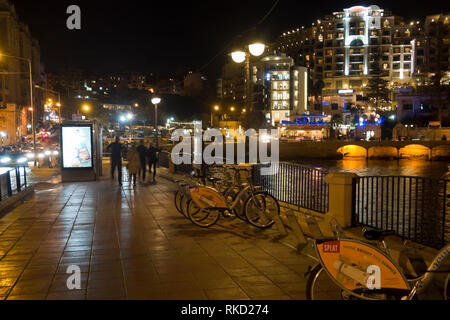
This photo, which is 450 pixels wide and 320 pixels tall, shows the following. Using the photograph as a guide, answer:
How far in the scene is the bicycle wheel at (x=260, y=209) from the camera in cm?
896

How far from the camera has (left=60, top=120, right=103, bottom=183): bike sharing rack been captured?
17422 millimetres

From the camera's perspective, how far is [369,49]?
384ft

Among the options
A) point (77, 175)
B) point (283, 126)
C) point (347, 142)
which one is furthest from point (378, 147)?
point (77, 175)

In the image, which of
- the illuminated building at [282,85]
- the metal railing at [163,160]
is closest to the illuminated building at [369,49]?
the illuminated building at [282,85]

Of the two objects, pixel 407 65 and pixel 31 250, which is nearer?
pixel 31 250

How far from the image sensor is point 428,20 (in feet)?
378

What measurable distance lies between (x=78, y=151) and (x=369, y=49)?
111 metres

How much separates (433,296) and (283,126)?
254 feet

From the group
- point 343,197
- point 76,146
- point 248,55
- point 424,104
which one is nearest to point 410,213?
point 343,197

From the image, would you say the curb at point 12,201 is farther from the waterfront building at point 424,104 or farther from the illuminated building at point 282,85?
A: the waterfront building at point 424,104

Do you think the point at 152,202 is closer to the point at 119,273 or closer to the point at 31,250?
the point at 31,250

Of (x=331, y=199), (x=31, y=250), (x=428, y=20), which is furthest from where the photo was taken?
(x=428, y=20)

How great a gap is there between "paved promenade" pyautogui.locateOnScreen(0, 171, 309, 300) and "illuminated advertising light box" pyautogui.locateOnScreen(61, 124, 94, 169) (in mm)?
6387
